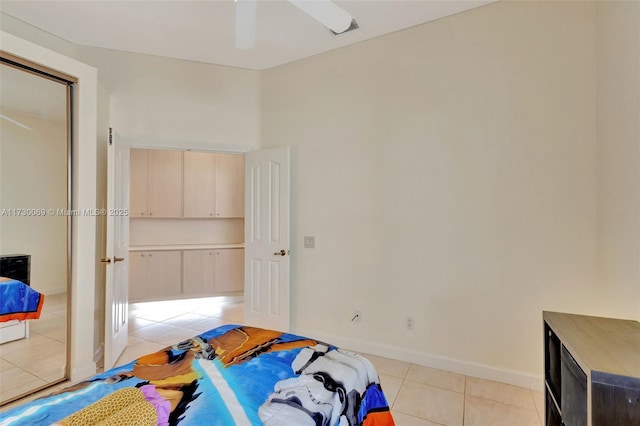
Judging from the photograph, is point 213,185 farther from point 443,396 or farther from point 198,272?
point 443,396

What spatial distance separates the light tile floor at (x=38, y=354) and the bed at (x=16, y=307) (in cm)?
4

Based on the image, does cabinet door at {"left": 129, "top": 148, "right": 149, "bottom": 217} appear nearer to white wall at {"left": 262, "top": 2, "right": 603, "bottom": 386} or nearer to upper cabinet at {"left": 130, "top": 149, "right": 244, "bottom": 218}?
upper cabinet at {"left": 130, "top": 149, "right": 244, "bottom": 218}

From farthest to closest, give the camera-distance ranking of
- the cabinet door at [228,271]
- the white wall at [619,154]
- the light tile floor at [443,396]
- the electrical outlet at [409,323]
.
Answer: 1. the cabinet door at [228,271]
2. the electrical outlet at [409,323]
3. the light tile floor at [443,396]
4. the white wall at [619,154]

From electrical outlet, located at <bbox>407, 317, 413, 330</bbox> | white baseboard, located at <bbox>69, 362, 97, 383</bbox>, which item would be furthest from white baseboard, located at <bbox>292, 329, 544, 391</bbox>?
white baseboard, located at <bbox>69, 362, 97, 383</bbox>

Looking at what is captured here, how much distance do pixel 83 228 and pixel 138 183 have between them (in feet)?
8.33

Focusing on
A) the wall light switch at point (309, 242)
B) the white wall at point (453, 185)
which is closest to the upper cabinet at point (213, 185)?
the white wall at point (453, 185)

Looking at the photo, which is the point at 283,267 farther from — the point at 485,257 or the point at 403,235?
the point at 485,257

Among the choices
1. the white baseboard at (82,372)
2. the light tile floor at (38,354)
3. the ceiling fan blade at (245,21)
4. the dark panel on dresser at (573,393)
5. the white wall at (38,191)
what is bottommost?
the white baseboard at (82,372)

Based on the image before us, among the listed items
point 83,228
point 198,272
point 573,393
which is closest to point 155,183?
point 198,272

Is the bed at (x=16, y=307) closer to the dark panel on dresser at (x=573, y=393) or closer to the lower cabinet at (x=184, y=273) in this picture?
the lower cabinet at (x=184, y=273)

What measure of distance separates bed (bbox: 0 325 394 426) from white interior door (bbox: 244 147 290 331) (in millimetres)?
1708

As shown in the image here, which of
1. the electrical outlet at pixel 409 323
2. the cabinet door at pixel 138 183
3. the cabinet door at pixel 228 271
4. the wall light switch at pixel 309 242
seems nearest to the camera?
the electrical outlet at pixel 409 323

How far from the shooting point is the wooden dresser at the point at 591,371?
1.04 m

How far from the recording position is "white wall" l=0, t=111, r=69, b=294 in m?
2.28
